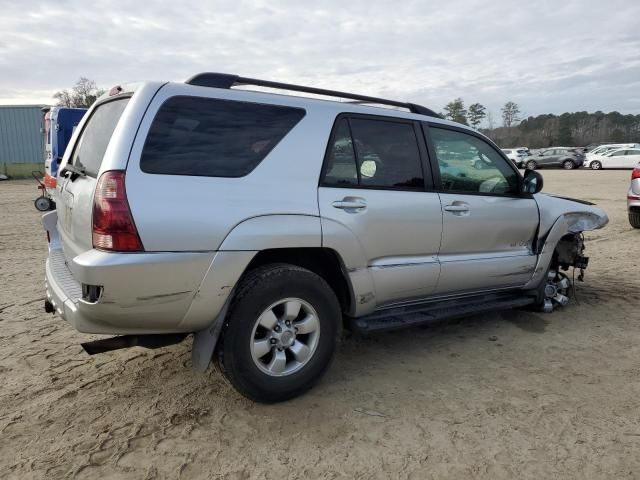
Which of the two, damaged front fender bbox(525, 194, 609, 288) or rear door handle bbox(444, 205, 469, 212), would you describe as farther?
damaged front fender bbox(525, 194, 609, 288)

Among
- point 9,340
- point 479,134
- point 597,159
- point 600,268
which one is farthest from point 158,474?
point 597,159

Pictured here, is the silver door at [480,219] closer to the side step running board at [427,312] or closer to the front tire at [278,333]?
the side step running board at [427,312]

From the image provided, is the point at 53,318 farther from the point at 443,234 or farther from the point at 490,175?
the point at 490,175

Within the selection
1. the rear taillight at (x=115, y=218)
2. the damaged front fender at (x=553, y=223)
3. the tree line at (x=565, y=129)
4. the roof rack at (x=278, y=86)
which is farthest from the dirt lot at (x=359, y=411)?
the tree line at (x=565, y=129)

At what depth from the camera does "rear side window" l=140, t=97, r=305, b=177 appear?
2.73m

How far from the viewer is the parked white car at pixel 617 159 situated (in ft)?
104

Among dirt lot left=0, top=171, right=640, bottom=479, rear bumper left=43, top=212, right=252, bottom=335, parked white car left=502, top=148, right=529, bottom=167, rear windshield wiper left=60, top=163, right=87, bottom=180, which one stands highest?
parked white car left=502, top=148, right=529, bottom=167

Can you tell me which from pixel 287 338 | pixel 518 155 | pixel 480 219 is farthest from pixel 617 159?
pixel 287 338

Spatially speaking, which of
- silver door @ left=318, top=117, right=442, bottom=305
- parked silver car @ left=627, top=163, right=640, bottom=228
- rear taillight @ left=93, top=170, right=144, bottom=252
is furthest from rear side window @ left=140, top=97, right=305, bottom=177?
parked silver car @ left=627, top=163, right=640, bottom=228

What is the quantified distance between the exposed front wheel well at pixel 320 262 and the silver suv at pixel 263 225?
1cm

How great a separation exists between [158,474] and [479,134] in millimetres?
3485

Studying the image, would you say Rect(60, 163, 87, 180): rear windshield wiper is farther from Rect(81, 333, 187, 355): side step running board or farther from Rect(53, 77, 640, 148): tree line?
Rect(53, 77, 640, 148): tree line

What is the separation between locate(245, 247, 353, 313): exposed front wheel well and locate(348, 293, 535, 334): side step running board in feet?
0.63

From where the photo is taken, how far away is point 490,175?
4305 mm
